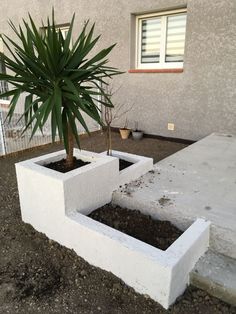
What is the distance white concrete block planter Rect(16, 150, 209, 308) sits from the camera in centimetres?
164

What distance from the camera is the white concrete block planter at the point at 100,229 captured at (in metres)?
1.64

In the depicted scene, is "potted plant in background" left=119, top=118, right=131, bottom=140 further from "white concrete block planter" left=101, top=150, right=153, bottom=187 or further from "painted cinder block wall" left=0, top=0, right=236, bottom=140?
"white concrete block planter" left=101, top=150, right=153, bottom=187

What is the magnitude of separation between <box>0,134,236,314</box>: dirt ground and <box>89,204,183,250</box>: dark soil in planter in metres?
0.35

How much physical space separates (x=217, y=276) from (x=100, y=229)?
2.82ft

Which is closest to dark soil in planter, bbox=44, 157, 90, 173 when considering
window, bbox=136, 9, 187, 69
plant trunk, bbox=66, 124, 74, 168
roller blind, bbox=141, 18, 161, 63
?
plant trunk, bbox=66, 124, 74, 168

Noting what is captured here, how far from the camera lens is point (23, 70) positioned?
7.16 ft

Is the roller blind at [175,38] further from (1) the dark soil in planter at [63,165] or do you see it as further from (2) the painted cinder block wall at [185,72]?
(1) the dark soil in planter at [63,165]

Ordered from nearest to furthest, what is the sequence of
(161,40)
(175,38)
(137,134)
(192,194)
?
(192,194), (175,38), (161,40), (137,134)

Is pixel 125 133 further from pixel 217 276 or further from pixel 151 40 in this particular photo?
pixel 217 276

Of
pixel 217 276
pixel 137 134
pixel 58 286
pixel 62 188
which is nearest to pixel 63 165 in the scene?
pixel 62 188

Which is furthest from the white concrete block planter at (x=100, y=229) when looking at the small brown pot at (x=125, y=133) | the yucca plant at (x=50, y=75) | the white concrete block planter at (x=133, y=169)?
the small brown pot at (x=125, y=133)

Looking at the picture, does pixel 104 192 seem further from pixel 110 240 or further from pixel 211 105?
pixel 211 105

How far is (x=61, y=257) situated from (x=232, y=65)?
4.11m

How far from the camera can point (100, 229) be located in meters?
1.95
